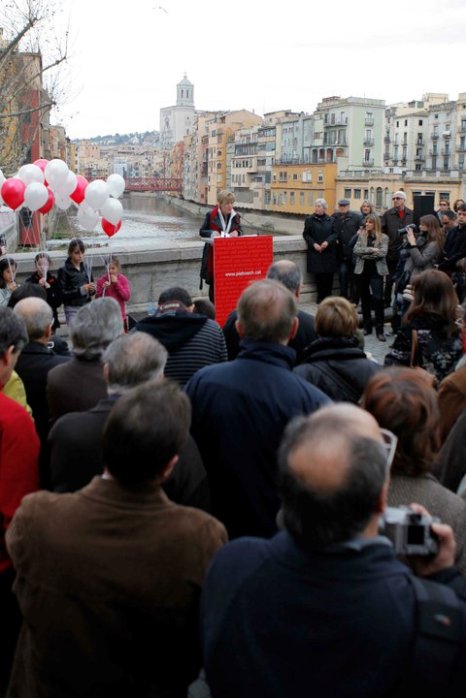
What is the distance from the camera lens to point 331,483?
158 centimetres

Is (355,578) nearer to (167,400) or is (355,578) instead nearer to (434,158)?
(167,400)

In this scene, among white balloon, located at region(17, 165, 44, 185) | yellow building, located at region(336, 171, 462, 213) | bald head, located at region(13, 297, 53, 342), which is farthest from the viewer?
yellow building, located at region(336, 171, 462, 213)

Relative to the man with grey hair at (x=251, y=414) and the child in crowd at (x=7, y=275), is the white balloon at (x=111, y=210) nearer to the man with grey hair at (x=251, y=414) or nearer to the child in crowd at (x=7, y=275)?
the child in crowd at (x=7, y=275)

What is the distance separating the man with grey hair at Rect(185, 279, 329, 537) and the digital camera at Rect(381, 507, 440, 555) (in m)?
1.12

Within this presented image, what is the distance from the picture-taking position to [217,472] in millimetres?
2992

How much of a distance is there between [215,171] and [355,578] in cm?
11628

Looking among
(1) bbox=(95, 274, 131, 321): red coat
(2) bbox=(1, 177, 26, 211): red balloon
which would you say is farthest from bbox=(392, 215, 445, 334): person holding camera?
(2) bbox=(1, 177, 26, 211): red balloon

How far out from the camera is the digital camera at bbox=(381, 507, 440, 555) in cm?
177

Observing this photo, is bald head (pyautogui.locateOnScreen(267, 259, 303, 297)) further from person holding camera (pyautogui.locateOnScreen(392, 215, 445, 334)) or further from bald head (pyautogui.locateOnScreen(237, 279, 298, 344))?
person holding camera (pyautogui.locateOnScreen(392, 215, 445, 334))

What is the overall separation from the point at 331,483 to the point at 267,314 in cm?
158

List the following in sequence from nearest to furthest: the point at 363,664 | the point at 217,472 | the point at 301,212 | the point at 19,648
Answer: the point at 363,664, the point at 19,648, the point at 217,472, the point at 301,212

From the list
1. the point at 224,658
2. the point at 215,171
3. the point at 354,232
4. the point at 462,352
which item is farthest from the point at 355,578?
the point at 215,171

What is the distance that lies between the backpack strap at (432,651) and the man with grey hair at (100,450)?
122 centimetres

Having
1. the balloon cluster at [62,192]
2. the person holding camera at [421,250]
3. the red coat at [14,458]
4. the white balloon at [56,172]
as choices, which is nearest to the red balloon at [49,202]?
the balloon cluster at [62,192]
